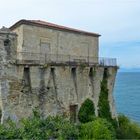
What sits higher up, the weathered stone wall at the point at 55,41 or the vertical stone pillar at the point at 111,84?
the weathered stone wall at the point at 55,41

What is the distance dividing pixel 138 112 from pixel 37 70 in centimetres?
4812

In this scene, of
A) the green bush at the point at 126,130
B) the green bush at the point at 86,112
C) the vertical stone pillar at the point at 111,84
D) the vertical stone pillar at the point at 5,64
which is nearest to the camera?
the vertical stone pillar at the point at 5,64

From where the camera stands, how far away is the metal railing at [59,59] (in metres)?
33.4

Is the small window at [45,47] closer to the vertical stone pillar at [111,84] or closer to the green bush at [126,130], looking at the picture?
the vertical stone pillar at [111,84]

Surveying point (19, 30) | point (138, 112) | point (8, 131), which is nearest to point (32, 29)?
point (19, 30)

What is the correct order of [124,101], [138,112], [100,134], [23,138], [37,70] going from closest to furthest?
[23,138]
[100,134]
[37,70]
[138,112]
[124,101]

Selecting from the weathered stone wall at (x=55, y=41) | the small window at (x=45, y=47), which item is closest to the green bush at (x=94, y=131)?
the small window at (x=45, y=47)

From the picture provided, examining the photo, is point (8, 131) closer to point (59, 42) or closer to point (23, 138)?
point (23, 138)

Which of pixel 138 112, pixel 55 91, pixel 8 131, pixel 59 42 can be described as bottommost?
pixel 138 112

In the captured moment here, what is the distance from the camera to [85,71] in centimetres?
3766

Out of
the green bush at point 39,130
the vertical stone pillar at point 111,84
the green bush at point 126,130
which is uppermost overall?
the vertical stone pillar at point 111,84

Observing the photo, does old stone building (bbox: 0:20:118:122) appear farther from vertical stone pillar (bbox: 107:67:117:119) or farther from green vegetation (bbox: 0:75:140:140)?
green vegetation (bbox: 0:75:140:140)

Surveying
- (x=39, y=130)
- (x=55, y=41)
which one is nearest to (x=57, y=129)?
(x=39, y=130)

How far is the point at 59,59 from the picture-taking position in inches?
1436
